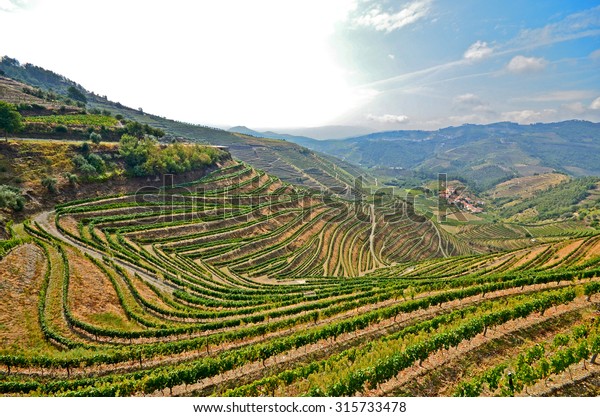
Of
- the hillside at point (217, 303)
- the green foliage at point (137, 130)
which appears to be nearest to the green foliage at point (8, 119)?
the hillside at point (217, 303)

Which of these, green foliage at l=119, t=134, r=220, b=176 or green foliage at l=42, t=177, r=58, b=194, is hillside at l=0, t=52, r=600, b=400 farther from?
green foliage at l=119, t=134, r=220, b=176

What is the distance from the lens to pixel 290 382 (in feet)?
82.8

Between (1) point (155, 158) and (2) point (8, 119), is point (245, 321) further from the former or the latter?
(2) point (8, 119)

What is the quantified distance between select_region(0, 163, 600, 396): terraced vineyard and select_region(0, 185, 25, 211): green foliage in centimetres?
525

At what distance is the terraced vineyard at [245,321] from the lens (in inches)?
979

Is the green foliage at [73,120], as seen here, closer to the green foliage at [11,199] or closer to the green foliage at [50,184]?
the green foliage at [50,184]

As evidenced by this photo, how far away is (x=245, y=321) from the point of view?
40781 millimetres

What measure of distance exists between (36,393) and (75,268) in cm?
2576

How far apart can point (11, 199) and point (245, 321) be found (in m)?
56.9

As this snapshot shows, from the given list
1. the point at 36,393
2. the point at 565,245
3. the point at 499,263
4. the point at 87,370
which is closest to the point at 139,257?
the point at 87,370

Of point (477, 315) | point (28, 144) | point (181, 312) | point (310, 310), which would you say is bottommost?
point (181, 312)

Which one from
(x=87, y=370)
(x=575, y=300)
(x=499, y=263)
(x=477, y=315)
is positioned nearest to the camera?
(x=87, y=370)

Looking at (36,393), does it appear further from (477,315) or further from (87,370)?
(477,315)

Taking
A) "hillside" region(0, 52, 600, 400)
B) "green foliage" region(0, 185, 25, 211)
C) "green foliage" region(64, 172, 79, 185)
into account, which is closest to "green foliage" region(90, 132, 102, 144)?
"hillside" region(0, 52, 600, 400)
